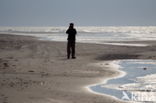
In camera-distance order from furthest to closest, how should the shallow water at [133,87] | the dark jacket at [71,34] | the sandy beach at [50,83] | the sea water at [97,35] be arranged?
1. the sea water at [97,35]
2. the dark jacket at [71,34]
3. the shallow water at [133,87]
4. the sandy beach at [50,83]

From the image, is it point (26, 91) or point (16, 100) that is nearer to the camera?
point (16, 100)

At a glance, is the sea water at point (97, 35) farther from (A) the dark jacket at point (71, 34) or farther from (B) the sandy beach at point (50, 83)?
(B) the sandy beach at point (50, 83)

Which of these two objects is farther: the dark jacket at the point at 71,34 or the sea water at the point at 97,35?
the sea water at the point at 97,35

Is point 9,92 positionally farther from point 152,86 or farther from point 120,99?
point 152,86

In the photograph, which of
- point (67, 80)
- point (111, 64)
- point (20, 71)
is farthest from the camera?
point (111, 64)

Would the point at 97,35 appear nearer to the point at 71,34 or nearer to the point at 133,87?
the point at 71,34

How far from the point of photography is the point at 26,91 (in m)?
10.7

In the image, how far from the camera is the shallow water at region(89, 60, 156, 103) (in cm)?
1063

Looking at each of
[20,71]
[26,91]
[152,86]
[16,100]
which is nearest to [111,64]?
[20,71]

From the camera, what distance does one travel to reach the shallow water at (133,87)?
10.6 m

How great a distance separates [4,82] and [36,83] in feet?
2.62

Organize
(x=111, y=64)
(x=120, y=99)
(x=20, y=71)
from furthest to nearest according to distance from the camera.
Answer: (x=111, y=64), (x=20, y=71), (x=120, y=99)

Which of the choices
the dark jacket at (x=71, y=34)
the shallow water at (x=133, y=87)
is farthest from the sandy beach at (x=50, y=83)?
the dark jacket at (x=71, y=34)

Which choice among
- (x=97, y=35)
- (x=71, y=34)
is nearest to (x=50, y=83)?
(x=71, y=34)
